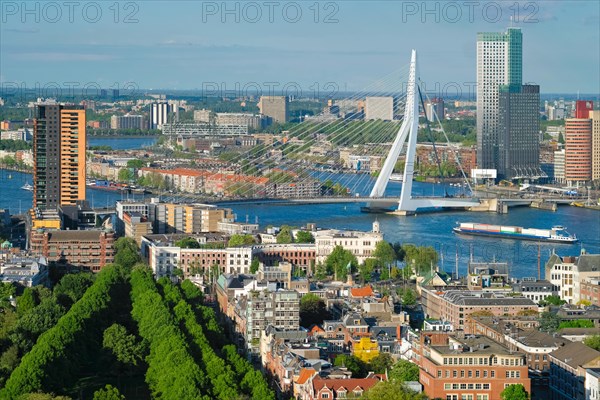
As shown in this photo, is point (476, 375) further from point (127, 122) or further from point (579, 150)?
point (127, 122)

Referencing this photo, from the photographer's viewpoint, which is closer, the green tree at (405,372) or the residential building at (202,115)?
the green tree at (405,372)

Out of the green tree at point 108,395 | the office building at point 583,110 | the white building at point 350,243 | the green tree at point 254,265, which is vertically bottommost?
the green tree at point 108,395

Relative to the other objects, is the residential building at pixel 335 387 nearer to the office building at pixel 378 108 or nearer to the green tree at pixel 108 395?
the green tree at pixel 108 395

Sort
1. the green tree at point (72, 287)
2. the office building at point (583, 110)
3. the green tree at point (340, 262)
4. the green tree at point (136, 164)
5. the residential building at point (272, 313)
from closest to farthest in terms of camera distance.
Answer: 1. the residential building at point (272, 313)
2. the green tree at point (72, 287)
3. the green tree at point (340, 262)
4. the office building at point (583, 110)
5. the green tree at point (136, 164)

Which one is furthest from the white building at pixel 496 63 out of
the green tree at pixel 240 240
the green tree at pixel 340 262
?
the green tree at pixel 340 262

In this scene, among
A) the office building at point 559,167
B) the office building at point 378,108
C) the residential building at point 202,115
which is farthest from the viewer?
the residential building at point 202,115

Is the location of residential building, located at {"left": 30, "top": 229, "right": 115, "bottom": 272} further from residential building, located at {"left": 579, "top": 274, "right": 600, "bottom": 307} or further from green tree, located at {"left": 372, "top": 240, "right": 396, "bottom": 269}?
residential building, located at {"left": 579, "top": 274, "right": 600, "bottom": 307}

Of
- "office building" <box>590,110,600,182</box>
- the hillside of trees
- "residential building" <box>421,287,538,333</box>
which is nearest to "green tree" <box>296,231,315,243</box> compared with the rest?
the hillside of trees

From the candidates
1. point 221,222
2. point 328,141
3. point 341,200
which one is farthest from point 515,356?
point 328,141
